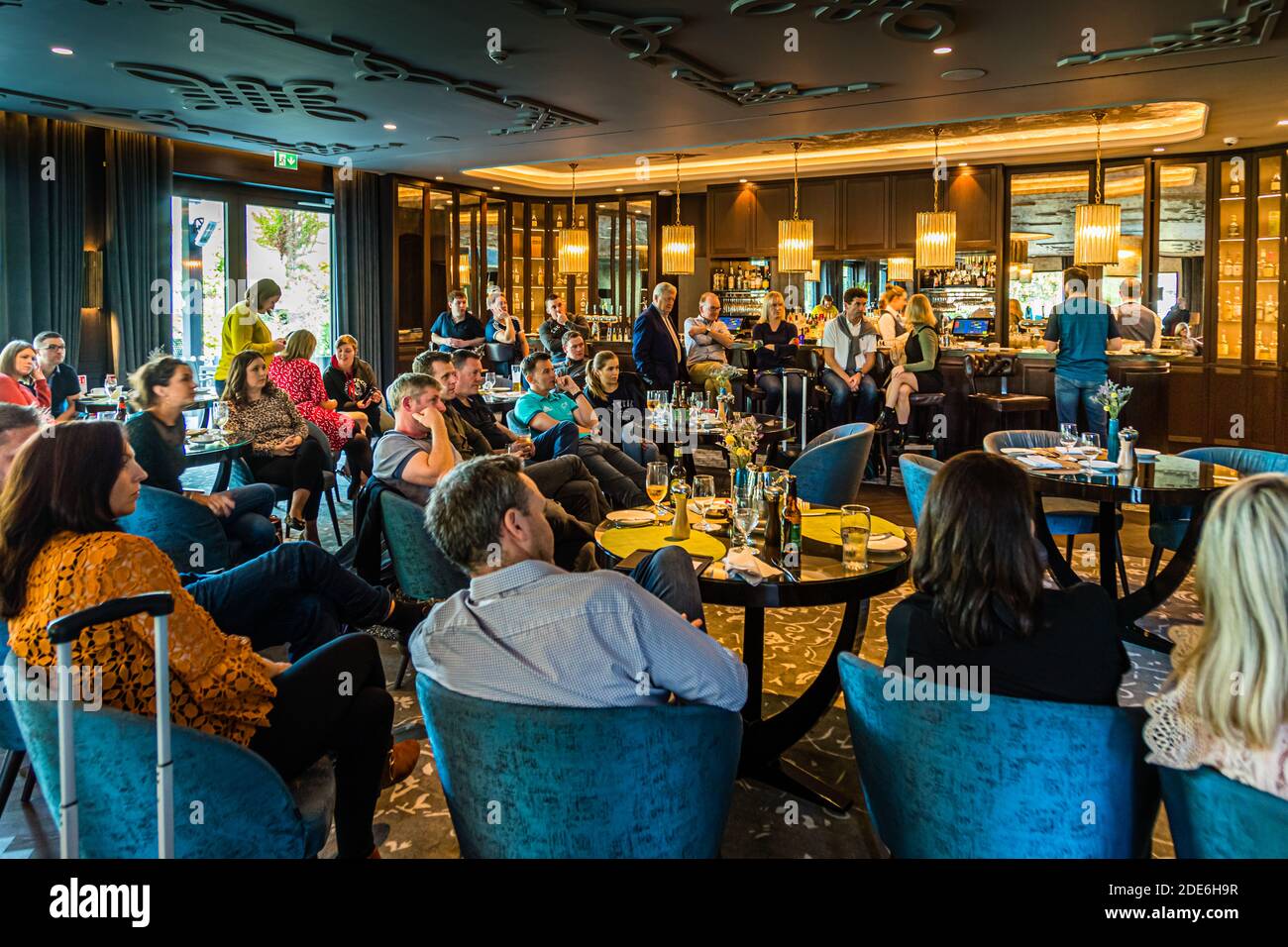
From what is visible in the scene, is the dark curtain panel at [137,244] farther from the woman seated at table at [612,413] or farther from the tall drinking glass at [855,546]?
the tall drinking glass at [855,546]

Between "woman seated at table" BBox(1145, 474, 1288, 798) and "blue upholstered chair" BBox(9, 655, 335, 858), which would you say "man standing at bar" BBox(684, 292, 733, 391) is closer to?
"blue upholstered chair" BBox(9, 655, 335, 858)

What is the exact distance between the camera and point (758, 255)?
12664mm

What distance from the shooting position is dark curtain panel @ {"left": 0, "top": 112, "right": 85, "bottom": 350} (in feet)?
26.3

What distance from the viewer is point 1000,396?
29.2 ft

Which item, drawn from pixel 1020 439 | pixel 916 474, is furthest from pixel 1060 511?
pixel 916 474

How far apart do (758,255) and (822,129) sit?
174 inches

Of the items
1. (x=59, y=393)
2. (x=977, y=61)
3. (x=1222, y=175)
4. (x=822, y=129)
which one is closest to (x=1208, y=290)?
(x=1222, y=175)

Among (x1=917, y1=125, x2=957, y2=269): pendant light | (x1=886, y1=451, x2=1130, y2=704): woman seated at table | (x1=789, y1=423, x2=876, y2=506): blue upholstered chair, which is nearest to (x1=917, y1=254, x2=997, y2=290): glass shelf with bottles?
(x1=917, y1=125, x2=957, y2=269): pendant light

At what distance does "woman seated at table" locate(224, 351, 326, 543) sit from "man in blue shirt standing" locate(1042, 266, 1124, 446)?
5797mm

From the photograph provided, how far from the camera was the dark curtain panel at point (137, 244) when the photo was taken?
877 centimetres

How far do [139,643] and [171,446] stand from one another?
2643 mm

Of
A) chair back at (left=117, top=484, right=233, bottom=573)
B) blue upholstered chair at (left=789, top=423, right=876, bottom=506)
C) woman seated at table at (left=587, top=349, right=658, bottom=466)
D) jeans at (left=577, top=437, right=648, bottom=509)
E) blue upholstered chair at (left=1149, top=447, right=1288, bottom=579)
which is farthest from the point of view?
woman seated at table at (left=587, top=349, right=658, bottom=466)

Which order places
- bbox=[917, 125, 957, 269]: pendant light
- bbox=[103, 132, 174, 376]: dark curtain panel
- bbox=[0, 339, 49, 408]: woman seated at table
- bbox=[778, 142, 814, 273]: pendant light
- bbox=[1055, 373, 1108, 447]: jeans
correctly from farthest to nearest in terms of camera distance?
1. bbox=[778, 142, 814, 273]: pendant light
2. bbox=[917, 125, 957, 269]: pendant light
3. bbox=[103, 132, 174, 376]: dark curtain panel
4. bbox=[1055, 373, 1108, 447]: jeans
5. bbox=[0, 339, 49, 408]: woman seated at table
